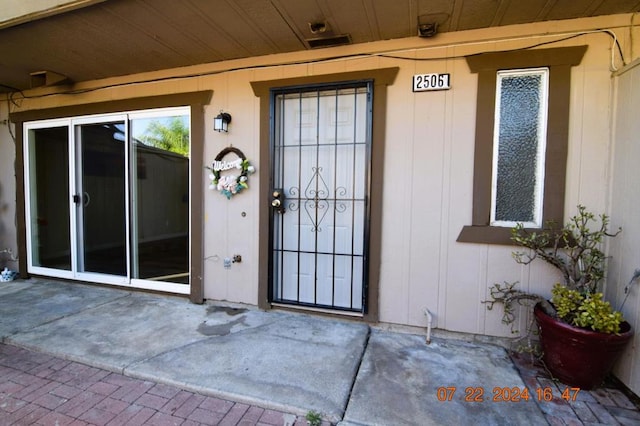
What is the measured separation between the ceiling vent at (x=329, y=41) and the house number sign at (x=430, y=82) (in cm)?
66

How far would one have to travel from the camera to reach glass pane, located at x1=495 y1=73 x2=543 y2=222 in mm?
2482

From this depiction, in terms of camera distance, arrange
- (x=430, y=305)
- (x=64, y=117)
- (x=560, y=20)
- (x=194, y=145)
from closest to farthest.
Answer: (x=560, y=20) < (x=430, y=305) < (x=194, y=145) < (x=64, y=117)

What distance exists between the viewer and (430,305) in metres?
2.70

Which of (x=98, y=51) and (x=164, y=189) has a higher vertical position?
(x=98, y=51)

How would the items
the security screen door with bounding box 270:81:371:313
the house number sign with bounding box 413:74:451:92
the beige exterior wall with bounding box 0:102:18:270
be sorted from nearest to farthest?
the house number sign with bounding box 413:74:451:92, the security screen door with bounding box 270:81:371:313, the beige exterior wall with bounding box 0:102:18:270

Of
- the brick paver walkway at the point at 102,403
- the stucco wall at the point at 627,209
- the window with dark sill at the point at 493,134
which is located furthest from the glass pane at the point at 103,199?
the stucco wall at the point at 627,209

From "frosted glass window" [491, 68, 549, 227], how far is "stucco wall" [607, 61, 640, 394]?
43 centimetres

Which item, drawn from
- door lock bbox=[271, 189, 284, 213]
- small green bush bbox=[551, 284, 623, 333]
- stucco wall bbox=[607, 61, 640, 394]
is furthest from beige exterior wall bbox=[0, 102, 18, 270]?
stucco wall bbox=[607, 61, 640, 394]

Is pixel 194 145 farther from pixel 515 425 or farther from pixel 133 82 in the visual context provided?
pixel 515 425

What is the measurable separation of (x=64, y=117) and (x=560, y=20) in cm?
517

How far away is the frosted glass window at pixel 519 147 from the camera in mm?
2471

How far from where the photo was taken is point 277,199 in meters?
3.05

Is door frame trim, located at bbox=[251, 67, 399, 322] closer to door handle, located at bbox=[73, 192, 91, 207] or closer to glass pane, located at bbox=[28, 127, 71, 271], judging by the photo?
door handle, located at bbox=[73, 192, 91, 207]

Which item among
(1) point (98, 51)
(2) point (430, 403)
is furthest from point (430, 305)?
(1) point (98, 51)
